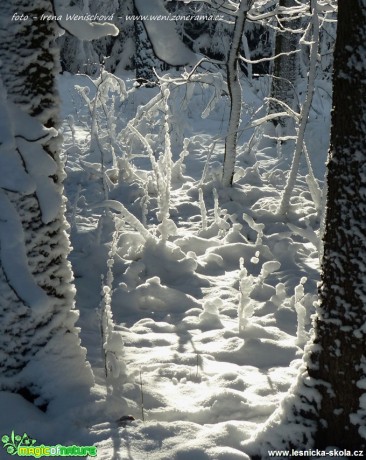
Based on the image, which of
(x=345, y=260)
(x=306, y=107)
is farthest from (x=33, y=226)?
(x=306, y=107)

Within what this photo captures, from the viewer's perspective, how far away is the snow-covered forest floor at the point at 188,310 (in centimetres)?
249

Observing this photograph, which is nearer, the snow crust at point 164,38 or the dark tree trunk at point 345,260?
the dark tree trunk at point 345,260

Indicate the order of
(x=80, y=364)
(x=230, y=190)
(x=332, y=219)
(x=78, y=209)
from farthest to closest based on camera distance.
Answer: (x=230, y=190), (x=78, y=209), (x=80, y=364), (x=332, y=219)

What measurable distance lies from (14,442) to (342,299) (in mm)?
1457

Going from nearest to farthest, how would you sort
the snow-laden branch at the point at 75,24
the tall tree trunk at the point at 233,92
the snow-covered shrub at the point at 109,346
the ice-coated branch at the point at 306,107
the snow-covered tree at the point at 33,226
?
the snow-covered tree at the point at 33,226 → the snow-laden branch at the point at 75,24 → the snow-covered shrub at the point at 109,346 → the ice-coated branch at the point at 306,107 → the tall tree trunk at the point at 233,92

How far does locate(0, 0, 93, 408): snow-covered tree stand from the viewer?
87.2 inches

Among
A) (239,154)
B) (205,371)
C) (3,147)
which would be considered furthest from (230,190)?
(3,147)

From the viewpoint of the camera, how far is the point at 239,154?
321 inches

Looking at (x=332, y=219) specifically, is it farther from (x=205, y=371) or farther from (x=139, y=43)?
(x=139, y=43)

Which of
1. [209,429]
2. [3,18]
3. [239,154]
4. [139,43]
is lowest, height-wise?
[209,429]

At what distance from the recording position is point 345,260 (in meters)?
2.05

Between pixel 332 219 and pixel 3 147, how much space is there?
1.29m

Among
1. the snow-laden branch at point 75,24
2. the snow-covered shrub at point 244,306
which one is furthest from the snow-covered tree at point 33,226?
the snow-covered shrub at point 244,306

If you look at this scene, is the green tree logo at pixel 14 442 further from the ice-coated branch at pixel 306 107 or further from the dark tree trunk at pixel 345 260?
the ice-coated branch at pixel 306 107
